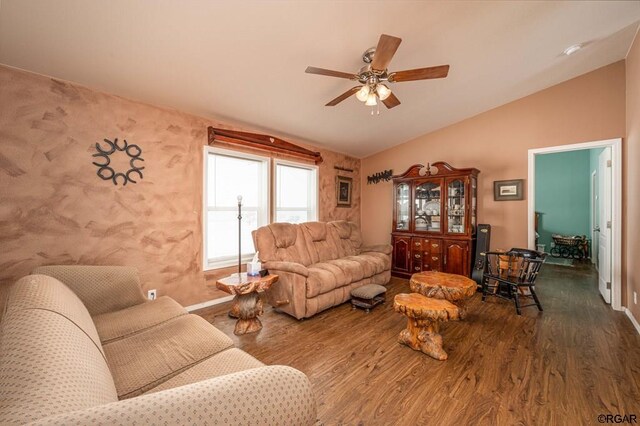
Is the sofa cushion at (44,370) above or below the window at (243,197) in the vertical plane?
below

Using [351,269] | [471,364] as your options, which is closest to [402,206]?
[351,269]

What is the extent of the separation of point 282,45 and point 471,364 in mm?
3090

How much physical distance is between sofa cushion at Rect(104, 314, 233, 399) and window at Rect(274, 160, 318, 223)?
2583mm

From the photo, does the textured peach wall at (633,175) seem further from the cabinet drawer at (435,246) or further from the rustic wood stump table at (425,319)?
the rustic wood stump table at (425,319)

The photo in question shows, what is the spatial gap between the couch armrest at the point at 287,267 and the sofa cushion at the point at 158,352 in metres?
1.26

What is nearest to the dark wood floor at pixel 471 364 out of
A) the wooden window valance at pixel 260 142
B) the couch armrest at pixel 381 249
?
the couch armrest at pixel 381 249

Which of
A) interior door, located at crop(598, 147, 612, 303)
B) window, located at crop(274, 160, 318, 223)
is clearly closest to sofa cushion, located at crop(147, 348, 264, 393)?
window, located at crop(274, 160, 318, 223)

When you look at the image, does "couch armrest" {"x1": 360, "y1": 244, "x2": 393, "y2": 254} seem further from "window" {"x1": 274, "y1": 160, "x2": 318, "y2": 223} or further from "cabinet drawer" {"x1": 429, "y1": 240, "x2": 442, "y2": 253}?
"window" {"x1": 274, "y1": 160, "x2": 318, "y2": 223}

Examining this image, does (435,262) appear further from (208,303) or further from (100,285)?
(100,285)

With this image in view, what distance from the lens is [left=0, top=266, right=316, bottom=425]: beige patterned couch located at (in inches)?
24.4

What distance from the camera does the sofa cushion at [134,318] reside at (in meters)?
1.70

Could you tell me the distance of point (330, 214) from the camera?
16.7 feet

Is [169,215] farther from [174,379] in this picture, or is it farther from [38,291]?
[174,379]

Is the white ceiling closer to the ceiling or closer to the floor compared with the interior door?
closer to the ceiling
